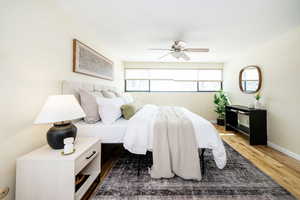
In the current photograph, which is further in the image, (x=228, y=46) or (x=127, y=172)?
(x=228, y=46)

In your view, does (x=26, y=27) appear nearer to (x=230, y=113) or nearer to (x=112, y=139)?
(x=112, y=139)

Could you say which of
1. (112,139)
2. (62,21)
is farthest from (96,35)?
(112,139)

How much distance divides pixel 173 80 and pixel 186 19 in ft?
9.60

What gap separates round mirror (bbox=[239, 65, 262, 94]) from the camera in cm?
299

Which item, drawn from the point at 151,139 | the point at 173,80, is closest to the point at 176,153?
the point at 151,139

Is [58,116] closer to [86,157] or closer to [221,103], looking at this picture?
[86,157]

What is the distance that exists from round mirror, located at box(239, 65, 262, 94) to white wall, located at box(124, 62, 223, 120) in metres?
1.20

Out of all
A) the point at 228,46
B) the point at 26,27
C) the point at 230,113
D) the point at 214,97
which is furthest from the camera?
the point at 214,97

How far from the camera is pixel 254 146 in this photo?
2.64 m

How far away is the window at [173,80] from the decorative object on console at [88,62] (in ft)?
5.70

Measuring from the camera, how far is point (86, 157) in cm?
129

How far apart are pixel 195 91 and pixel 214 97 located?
695 mm

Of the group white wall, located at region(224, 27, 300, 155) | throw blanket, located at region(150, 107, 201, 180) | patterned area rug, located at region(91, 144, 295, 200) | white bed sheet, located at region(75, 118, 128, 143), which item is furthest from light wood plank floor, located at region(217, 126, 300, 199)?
white bed sheet, located at region(75, 118, 128, 143)

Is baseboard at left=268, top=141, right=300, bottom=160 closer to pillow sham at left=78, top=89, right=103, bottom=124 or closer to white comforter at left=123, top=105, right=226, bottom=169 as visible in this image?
white comforter at left=123, top=105, right=226, bottom=169
